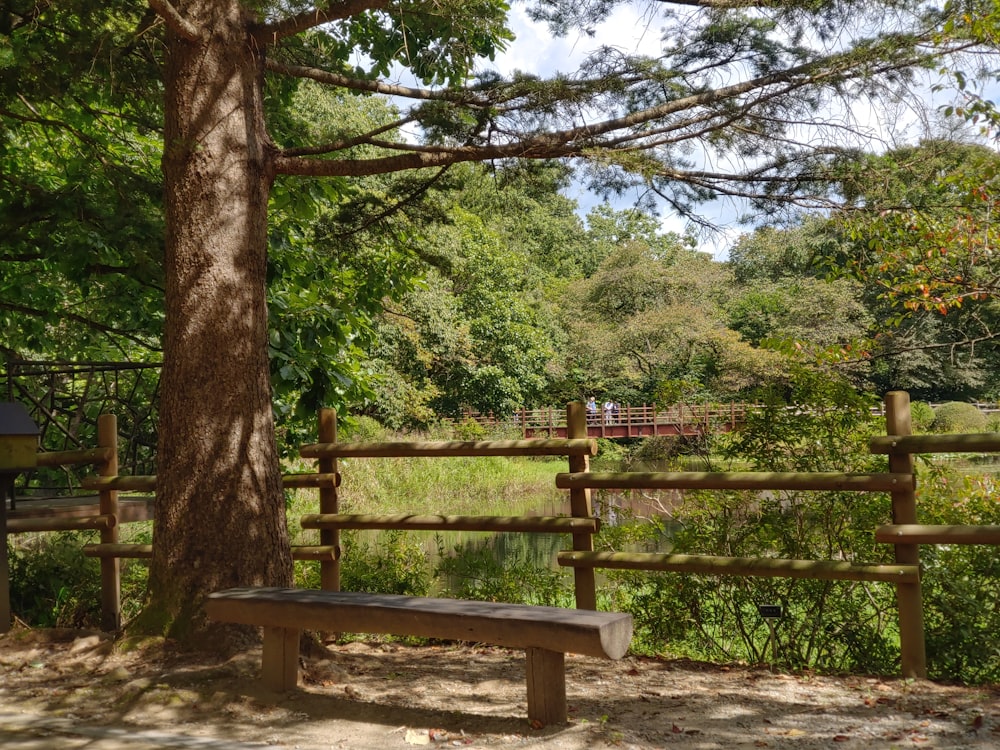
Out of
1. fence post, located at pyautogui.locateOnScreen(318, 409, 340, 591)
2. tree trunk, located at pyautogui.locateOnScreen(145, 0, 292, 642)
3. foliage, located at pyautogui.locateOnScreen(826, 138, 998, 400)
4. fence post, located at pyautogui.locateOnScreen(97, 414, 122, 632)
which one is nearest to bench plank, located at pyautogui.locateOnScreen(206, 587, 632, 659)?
tree trunk, located at pyautogui.locateOnScreen(145, 0, 292, 642)

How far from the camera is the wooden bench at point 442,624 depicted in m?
3.37

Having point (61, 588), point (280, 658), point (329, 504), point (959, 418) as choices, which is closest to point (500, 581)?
point (329, 504)

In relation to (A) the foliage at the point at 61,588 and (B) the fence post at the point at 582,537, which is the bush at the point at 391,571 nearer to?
(B) the fence post at the point at 582,537

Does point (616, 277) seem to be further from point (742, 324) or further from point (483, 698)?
point (483, 698)

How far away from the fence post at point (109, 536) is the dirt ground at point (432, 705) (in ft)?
2.90

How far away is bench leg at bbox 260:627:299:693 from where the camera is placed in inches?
162

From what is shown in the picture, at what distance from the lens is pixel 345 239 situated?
684 centimetres

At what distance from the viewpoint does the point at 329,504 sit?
20.0ft

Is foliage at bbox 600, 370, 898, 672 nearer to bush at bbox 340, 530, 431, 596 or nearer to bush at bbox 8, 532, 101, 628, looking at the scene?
bush at bbox 340, 530, 431, 596

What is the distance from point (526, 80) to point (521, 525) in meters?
2.60

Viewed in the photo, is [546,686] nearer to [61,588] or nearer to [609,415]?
[61,588]

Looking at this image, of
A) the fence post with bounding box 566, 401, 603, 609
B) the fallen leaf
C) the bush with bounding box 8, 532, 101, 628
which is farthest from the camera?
the bush with bounding box 8, 532, 101, 628

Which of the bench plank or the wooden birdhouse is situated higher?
the wooden birdhouse

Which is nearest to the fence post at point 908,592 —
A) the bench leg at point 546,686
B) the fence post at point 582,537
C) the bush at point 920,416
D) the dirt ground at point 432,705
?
the dirt ground at point 432,705
